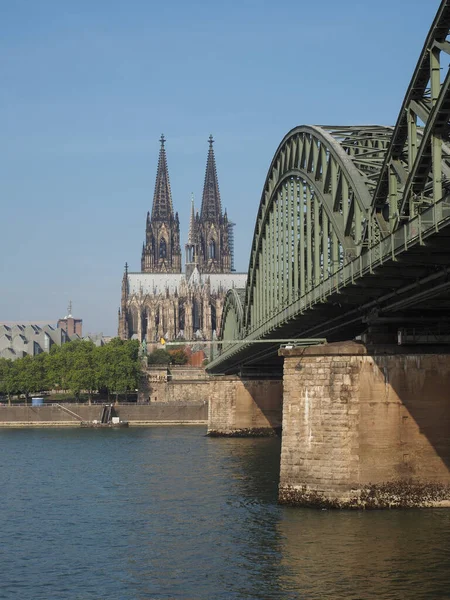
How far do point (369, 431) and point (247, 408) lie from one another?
221 feet

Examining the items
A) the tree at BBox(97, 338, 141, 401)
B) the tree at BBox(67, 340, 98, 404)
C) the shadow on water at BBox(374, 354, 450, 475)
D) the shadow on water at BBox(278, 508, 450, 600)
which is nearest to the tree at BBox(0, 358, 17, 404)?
the tree at BBox(67, 340, 98, 404)

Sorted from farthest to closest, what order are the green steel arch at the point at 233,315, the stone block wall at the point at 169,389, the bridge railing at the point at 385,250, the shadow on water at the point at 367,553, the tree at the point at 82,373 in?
the stone block wall at the point at 169,389
the tree at the point at 82,373
the green steel arch at the point at 233,315
the shadow on water at the point at 367,553
the bridge railing at the point at 385,250

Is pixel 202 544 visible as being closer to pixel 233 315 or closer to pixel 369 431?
pixel 369 431

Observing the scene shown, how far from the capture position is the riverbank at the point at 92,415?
14712cm

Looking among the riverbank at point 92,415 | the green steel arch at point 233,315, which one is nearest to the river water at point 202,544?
the green steel arch at point 233,315

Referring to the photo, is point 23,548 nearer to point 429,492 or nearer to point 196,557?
point 196,557

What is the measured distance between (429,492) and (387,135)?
22.6 m

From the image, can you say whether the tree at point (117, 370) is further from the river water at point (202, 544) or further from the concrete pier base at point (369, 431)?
the concrete pier base at point (369, 431)

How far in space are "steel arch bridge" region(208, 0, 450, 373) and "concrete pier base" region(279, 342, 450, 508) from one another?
8.49ft

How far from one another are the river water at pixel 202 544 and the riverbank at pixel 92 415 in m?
78.7

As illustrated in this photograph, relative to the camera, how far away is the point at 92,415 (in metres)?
150

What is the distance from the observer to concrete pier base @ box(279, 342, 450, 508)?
47188 mm

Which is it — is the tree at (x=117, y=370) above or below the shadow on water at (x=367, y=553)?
above

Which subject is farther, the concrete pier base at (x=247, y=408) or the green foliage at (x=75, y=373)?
the green foliage at (x=75, y=373)
